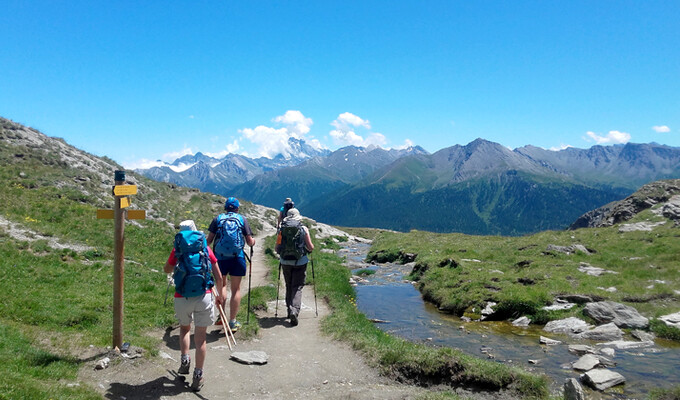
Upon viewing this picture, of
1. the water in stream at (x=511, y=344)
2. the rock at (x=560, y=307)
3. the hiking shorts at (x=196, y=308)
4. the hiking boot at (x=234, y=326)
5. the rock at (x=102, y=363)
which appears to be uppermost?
the hiking shorts at (x=196, y=308)

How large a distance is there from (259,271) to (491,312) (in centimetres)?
1449

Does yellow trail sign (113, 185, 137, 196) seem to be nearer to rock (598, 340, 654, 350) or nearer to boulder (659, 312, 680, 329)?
rock (598, 340, 654, 350)

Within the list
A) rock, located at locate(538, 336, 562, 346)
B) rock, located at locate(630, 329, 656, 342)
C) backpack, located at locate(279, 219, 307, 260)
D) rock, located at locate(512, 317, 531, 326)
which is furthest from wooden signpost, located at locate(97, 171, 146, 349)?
rock, located at locate(630, 329, 656, 342)

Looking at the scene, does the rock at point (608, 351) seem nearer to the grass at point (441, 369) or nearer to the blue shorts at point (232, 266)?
the grass at point (441, 369)

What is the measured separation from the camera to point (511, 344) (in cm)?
1568

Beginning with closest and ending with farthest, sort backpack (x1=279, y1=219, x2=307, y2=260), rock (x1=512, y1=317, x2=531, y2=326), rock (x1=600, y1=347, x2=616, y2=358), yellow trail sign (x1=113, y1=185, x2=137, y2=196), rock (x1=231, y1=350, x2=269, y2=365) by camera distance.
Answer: yellow trail sign (x1=113, y1=185, x2=137, y2=196) → rock (x1=231, y1=350, x2=269, y2=365) → rock (x1=600, y1=347, x2=616, y2=358) → backpack (x1=279, y1=219, x2=307, y2=260) → rock (x1=512, y1=317, x2=531, y2=326)

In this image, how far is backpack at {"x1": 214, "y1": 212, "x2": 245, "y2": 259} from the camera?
12664 mm

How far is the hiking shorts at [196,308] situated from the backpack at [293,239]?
5.33m

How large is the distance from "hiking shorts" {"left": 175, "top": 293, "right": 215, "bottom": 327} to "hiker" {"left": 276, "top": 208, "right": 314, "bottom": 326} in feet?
17.6

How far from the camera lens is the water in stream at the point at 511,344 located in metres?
12.2

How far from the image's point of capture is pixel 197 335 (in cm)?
938

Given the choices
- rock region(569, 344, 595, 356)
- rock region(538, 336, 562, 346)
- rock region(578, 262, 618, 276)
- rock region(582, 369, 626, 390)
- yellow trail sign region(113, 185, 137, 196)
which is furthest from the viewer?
rock region(578, 262, 618, 276)

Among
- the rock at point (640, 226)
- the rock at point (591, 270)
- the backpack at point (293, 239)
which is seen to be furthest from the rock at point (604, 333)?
the rock at point (640, 226)

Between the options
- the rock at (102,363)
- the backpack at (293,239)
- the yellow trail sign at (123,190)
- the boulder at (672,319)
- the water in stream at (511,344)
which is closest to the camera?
the rock at (102,363)
